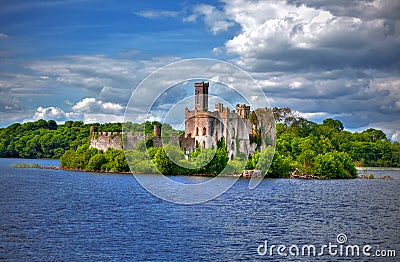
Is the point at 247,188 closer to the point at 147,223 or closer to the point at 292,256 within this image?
the point at 147,223

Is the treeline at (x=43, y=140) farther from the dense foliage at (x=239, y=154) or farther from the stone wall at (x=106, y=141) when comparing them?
the stone wall at (x=106, y=141)

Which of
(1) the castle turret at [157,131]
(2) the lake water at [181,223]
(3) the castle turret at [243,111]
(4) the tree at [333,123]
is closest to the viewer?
(2) the lake water at [181,223]

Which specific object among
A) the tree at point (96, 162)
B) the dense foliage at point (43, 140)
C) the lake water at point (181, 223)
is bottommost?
the lake water at point (181, 223)

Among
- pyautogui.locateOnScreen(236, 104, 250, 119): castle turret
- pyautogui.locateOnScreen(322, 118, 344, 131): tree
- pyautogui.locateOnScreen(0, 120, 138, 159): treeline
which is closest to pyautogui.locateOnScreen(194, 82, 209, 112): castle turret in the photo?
pyautogui.locateOnScreen(236, 104, 250, 119): castle turret

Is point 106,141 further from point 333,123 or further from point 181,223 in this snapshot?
point 333,123

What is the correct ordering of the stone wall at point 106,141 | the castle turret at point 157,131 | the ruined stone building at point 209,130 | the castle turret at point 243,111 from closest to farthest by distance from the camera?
the ruined stone building at point 209,130
the castle turret at point 157,131
the castle turret at point 243,111
the stone wall at point 106,141

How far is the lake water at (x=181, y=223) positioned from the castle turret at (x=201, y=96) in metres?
16.5

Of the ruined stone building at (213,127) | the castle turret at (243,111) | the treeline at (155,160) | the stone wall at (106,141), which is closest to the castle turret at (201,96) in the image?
the ruined stone building at (213,127)

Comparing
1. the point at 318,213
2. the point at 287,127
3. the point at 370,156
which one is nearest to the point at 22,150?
the point at 287,127

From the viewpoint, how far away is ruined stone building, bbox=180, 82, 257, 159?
185 feet

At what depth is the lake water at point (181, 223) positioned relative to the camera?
66.2ft

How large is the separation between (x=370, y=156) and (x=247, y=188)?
52273 millimetres

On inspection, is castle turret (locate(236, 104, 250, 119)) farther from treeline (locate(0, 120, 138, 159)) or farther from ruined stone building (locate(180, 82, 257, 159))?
treeline (locate(0, 120, 138, 159))

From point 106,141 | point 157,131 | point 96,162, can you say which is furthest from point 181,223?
point 106,141
